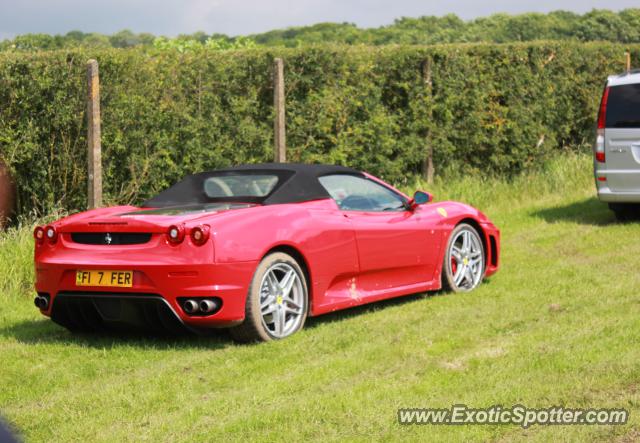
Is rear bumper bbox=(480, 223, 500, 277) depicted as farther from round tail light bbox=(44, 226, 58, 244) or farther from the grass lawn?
round tail light bbox=(44, 226, 58, 244)

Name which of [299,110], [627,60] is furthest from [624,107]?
[627,60]

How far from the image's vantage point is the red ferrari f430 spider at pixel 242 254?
7848mm

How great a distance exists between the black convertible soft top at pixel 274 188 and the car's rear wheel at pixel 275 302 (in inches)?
22.8

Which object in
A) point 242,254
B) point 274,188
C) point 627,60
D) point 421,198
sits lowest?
point 242,254

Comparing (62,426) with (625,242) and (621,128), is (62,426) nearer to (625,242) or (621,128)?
(625,242)

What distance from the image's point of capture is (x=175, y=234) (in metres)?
7.82

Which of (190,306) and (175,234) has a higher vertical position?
(175,234)

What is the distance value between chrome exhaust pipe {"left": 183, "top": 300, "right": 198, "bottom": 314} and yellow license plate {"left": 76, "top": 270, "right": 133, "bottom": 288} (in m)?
0.41

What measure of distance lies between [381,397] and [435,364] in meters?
0.90

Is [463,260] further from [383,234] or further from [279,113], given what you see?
[279,113]

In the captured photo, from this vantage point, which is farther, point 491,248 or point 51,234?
point 491,248

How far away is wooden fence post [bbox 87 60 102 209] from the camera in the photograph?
11836 millimetres

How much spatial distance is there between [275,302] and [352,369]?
124 centimetres

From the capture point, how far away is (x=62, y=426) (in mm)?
6129
